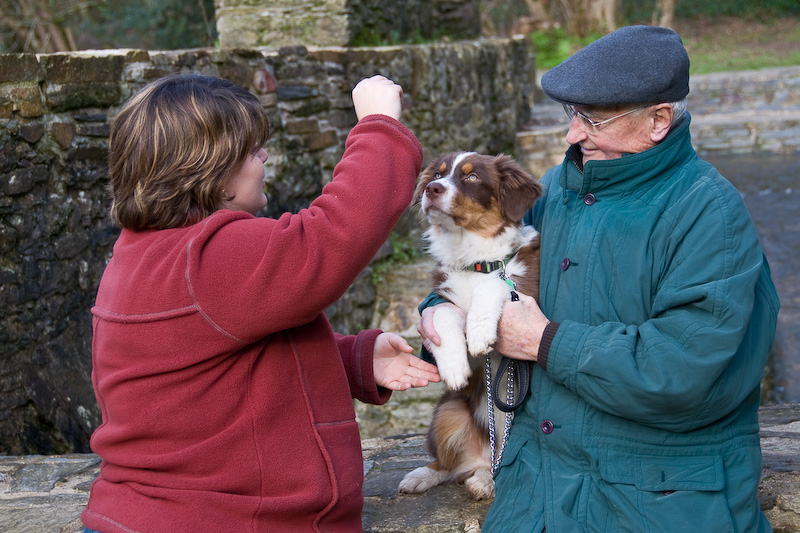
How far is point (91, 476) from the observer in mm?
3311

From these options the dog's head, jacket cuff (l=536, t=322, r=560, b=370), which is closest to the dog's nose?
the dog's head

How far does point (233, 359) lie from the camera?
6.14 feet

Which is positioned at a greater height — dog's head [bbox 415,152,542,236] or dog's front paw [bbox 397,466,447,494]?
dog's head [bbox 415,152,542,236]

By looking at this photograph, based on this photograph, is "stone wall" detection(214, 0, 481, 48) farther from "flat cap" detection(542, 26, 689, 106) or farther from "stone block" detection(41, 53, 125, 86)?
"flat cap" detection(542, 26, 689, 106)

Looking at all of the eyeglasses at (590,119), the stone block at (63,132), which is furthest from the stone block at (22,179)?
the eyeglasses at (590,119)

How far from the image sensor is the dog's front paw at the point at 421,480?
2.91 metres

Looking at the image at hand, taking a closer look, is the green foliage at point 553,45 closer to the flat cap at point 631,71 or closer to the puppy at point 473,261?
the puppy at point 473,261

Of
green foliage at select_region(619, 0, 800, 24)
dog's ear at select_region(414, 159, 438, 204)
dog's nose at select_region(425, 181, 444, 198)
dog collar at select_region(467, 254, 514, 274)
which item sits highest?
dog's nose at select_region(425, 181, 444, 198)

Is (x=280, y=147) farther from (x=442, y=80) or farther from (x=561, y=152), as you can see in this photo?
(x=561, y=152)

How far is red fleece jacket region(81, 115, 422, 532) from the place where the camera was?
5.74 feet

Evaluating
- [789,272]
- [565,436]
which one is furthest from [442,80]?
[565,436]

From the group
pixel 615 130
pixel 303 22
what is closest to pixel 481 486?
pixel 615 130

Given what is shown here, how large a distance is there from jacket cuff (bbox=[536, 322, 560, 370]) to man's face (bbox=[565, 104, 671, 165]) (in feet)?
1.76

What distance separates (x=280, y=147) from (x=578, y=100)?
4.93 meters
